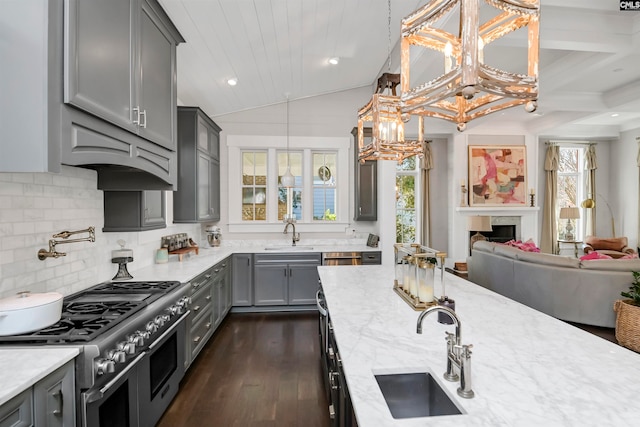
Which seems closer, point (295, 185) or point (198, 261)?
point (198, 261)

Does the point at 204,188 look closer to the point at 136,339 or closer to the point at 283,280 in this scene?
the point at 283,280

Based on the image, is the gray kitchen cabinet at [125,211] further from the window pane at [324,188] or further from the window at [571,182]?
the window at [571,182]

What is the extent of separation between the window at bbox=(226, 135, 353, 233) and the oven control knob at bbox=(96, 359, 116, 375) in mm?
3704

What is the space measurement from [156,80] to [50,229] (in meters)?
1.13

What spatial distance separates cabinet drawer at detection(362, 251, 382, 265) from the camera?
14.7 feet

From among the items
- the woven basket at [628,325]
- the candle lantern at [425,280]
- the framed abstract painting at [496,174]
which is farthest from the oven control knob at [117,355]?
the framed abstract painting at [496,174]

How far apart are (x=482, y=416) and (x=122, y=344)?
156 cm

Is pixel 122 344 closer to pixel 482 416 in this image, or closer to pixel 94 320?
pixel 94 320

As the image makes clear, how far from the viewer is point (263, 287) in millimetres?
4375

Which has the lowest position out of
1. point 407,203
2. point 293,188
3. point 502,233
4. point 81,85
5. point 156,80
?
point 502,233

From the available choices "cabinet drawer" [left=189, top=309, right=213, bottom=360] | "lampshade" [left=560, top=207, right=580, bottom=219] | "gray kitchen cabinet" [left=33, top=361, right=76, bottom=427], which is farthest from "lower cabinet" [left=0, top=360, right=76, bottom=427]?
"lampshade" [left=560, top=207, right=580, bottom=219]

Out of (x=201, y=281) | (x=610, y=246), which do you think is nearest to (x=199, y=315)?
(x=201, y=281)

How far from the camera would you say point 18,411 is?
3.45 ft

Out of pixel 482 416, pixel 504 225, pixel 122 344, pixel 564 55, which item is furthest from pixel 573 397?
pixel 504 225
